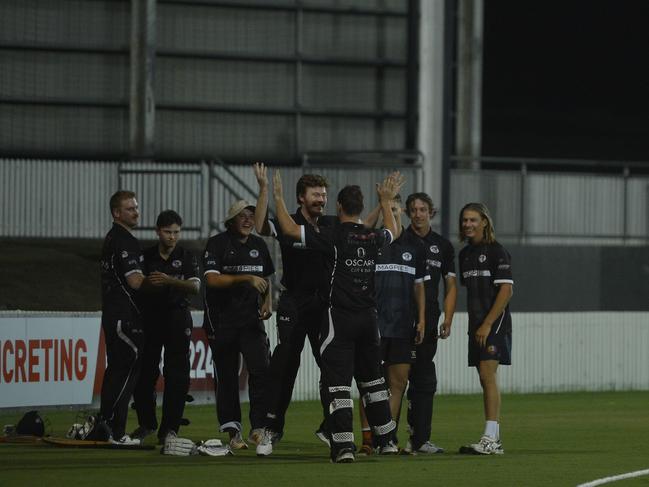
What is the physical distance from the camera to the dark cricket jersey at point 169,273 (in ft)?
43.7

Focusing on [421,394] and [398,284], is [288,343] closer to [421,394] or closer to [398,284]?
[398,284]

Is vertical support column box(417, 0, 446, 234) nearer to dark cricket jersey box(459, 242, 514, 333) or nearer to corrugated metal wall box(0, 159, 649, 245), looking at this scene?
corrugated metal wall box(0, 159, 649, 245)

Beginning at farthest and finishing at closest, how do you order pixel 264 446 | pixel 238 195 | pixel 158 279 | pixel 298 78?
pixel 298 78
pixel 238 195
pixel 158 279
pixel 264 446

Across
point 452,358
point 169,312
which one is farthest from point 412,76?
point 169,312

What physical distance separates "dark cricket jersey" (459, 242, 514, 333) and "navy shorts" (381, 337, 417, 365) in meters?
0.58

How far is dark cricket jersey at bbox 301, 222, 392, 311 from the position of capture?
38.7 ft

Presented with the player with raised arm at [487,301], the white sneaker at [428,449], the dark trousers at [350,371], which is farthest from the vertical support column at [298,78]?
the dark trousers at [350,371]

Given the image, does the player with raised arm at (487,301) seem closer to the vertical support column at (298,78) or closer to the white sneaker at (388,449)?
the white sneaker at (388,449)

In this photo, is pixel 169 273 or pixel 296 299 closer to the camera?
pixel 296 299

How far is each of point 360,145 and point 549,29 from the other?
6.07 metres

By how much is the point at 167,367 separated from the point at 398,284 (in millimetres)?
2103

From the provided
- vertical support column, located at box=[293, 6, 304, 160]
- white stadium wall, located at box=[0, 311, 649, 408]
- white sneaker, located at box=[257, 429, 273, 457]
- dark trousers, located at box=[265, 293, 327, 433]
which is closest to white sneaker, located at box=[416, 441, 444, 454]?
dark trousers, located at box=[265, 293, 327, 433]

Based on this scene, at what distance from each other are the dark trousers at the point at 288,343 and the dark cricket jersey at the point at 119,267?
133 cm

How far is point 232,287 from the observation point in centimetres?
1291
